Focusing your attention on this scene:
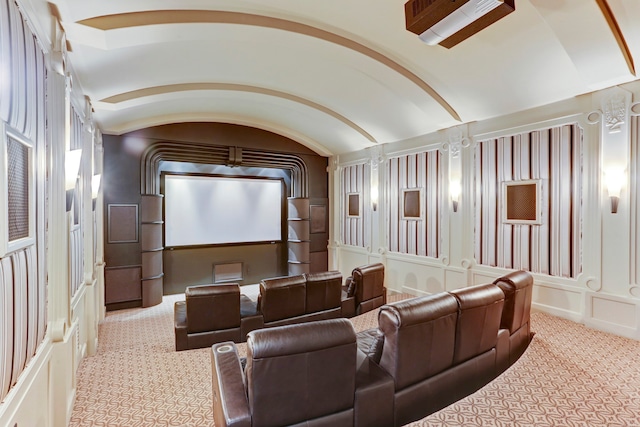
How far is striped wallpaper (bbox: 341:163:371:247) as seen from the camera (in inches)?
277

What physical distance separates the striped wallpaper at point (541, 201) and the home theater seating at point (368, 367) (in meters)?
1.97

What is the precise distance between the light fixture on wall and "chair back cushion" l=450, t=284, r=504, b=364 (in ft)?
6.89

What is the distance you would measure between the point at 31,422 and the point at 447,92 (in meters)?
5.09

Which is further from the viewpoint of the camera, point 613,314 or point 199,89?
point 199,89

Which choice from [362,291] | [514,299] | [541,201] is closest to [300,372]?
[514,299]

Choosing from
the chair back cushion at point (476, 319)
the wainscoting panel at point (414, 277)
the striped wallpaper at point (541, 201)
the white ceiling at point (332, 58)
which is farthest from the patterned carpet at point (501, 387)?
the white ceiling at point (332, 58)

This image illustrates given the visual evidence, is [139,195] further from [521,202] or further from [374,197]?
[521,202]

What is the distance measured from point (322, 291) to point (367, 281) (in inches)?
36.1

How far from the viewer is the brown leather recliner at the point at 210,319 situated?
3.38 metres

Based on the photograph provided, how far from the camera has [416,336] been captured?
2010mm

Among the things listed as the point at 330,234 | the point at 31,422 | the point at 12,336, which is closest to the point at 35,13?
Answer: the point at 12,336

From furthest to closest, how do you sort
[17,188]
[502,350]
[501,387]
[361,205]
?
1. [361,205]
2. [502,350]
3. [501,387]
4. [17,188]

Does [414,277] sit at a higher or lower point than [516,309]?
lower

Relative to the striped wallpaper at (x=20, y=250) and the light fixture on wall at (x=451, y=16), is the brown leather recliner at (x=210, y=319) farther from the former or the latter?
the light fixture on wall at (x=451, y=16)
